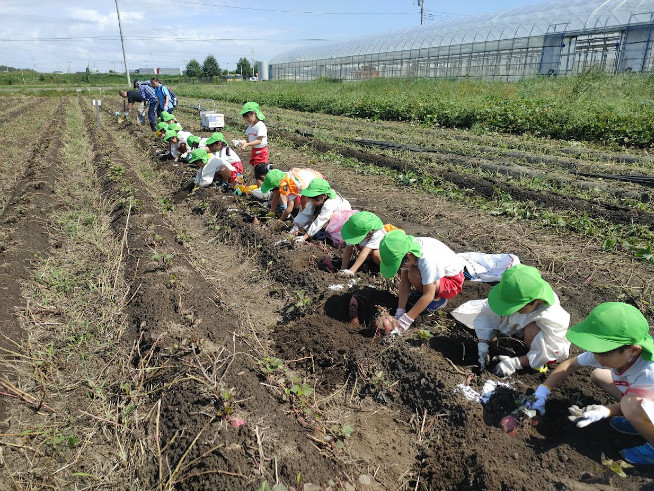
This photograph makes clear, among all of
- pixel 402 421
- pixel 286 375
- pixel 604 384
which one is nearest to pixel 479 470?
pixel 402 421

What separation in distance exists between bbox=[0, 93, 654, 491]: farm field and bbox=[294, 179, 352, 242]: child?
0.89 ft

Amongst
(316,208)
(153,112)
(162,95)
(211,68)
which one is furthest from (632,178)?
(211,68)

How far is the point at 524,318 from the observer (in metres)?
2.97

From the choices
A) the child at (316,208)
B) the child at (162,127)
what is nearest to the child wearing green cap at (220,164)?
the child at (316,208)

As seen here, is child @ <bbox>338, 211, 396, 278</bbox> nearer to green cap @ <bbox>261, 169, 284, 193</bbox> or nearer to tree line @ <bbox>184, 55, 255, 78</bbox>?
green cap @ <bbox>261, 169, 284, 193</bbox>

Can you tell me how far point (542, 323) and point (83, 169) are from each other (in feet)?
31.3

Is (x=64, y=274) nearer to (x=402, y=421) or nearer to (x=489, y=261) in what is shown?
(x=402, y=421)

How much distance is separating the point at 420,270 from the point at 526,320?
799 millimetres

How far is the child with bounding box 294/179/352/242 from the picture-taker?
15.9ft

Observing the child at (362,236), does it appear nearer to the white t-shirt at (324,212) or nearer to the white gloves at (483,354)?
the white t-shirt at (324,212)

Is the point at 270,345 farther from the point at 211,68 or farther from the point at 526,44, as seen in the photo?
the point at 211,68

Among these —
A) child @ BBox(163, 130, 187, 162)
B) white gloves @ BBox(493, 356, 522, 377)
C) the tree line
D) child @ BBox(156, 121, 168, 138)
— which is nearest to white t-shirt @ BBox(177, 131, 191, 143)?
child @ BBox(163, 130, 187, 162)

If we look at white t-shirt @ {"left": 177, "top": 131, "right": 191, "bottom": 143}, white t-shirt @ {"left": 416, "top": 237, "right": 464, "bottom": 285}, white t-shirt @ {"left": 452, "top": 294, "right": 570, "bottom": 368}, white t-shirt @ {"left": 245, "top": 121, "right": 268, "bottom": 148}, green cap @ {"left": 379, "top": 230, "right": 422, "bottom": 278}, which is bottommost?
white t-shirt @ {"left": 452, "top": 294, "right": 570, "bottom": 368}

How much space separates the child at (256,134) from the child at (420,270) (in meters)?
4.05
